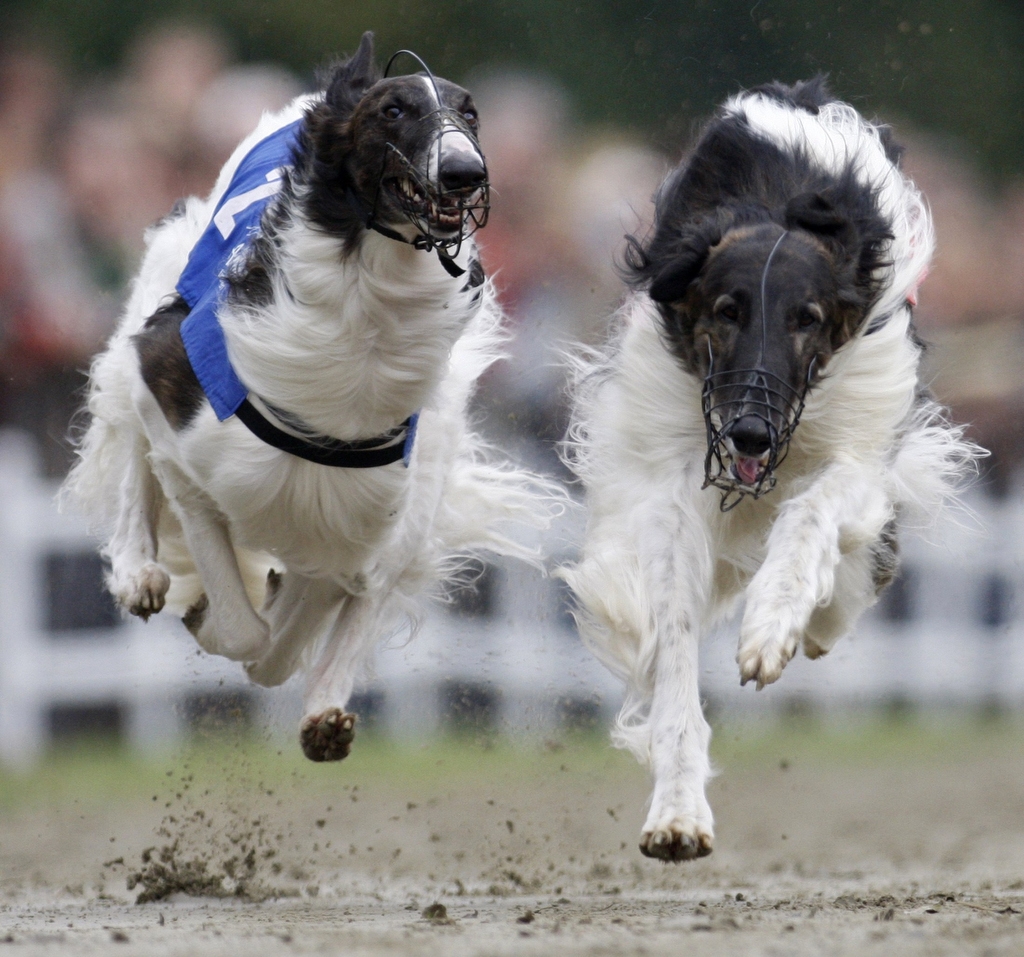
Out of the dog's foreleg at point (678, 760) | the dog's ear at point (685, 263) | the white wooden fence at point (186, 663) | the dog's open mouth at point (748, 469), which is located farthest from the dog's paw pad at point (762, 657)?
the white wooden fence at point (186, 663)

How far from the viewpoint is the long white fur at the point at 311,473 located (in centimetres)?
371

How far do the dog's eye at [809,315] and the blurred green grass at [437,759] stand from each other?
295cm

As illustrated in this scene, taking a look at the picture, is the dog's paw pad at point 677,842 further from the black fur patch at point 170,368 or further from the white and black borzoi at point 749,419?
the black fur patch at point 170,368

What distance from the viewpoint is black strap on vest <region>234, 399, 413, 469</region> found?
3908mm

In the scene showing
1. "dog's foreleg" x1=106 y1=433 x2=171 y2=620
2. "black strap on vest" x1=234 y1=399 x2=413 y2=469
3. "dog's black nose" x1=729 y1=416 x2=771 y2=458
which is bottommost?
"dog's foreleg" x1=106 y1=433 x2=171 y2=620

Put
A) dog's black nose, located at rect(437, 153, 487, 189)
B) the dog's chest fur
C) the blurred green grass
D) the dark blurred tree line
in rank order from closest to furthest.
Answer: dog's black nose, located at rect(437, 153, 487, 189) → the dog's chest fur → the blurred green grass → the dark blurred tree line

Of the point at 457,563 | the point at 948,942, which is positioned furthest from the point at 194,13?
the point at 948,942

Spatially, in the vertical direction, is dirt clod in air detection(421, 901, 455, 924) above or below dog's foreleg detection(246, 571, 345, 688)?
below

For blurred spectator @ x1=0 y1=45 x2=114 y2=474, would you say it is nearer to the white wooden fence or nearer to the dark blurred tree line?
the white wooden fence

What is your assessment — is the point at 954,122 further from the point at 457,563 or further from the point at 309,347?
the point at 309,347

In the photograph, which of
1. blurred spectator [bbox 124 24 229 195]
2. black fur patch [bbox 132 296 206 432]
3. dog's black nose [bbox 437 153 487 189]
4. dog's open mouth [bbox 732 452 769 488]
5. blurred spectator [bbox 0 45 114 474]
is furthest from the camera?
blurred spectator [bbox 124 24 229 195]

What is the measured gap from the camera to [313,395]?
3.81 m

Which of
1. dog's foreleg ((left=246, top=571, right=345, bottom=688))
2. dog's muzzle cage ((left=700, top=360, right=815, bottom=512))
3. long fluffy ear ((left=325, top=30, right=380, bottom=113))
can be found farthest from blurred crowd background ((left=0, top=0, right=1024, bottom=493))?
dog's foreleg ((left=246, top=571, right=345, bottom=688))

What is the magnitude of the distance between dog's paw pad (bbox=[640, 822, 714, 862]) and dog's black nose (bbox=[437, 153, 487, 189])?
4.79ft
